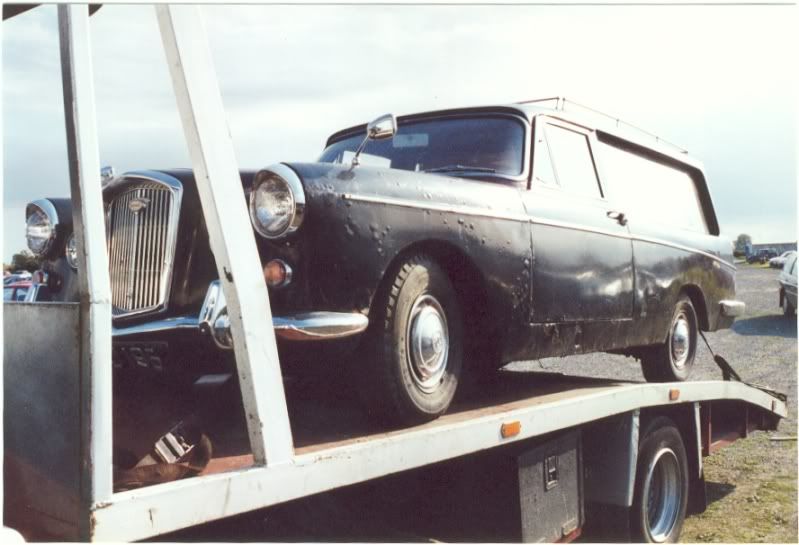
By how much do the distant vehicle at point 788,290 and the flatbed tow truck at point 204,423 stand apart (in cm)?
693

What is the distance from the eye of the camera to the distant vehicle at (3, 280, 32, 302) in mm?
3356

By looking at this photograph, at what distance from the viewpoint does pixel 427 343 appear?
9.49 feet

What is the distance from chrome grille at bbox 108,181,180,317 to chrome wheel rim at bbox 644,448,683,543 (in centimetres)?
277

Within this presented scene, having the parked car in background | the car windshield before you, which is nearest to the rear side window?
the car windshield

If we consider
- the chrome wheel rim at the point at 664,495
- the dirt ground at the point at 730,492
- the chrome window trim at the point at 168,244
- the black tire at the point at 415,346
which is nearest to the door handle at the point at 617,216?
the chrome wheel rim at the point at 664,495

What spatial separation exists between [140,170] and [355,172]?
2.80ft

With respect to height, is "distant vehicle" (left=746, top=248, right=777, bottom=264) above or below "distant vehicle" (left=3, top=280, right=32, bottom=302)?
below

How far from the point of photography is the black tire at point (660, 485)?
13.0 ft

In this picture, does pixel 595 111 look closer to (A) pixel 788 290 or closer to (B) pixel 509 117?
(B) pixel 509 117

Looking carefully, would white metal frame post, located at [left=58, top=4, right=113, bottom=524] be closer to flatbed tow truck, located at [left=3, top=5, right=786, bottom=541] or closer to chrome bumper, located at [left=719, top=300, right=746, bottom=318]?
flatbed tow truck, located at [left=3, top=5, right=786, bottom=541]

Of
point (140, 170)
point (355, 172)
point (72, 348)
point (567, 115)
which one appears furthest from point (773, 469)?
point (72, 348)

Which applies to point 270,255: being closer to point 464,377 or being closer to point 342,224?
point 342,224

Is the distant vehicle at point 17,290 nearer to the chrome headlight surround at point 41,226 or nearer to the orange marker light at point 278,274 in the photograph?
the chrome headlight surround at point 41,226

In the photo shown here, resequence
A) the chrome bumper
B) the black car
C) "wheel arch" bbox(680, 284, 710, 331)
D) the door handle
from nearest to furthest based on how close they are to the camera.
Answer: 1. the black car
2. the door handle
3. "wheel arch" bbox(680, 284, 710, 331)
4. the chrome bumper
